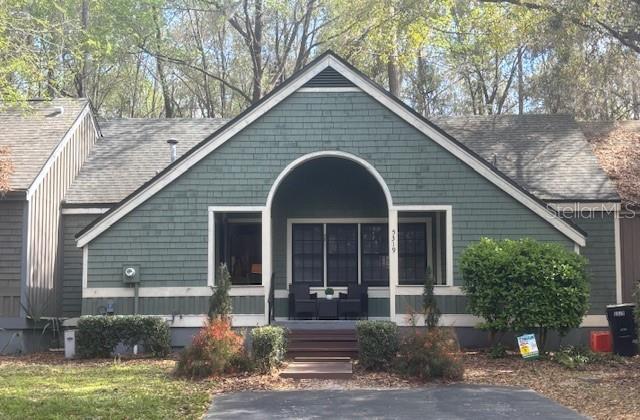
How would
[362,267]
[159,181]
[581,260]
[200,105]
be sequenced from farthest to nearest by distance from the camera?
[200,105], [362,267], [159,181], [581,260]

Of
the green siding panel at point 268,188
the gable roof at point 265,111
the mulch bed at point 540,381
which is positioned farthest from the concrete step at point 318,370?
the gable roof at point 265,111

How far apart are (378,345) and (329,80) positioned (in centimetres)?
568

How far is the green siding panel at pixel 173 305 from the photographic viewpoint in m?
13.5

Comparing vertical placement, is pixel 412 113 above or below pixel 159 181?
above

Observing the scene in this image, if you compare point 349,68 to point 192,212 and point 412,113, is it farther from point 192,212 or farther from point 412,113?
point 192,212

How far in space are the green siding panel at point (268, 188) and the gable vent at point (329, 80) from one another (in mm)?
636

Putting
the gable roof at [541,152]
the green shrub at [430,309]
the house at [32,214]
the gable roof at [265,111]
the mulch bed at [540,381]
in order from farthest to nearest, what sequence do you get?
the gable roof at [541,152] → the house at [32,214] → the gable roof at [265,111] → the green shrub at [430,309] → the mulch bed at [540,381]

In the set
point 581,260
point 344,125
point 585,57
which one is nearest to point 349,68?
point 344,125

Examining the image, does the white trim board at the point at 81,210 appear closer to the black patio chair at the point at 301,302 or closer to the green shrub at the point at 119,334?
the green shrub at the point at 119,334

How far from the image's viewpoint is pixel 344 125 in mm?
13773

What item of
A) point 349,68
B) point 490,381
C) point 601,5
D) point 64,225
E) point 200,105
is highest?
point 200,105

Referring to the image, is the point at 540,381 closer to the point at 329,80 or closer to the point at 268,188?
the point at 268,188

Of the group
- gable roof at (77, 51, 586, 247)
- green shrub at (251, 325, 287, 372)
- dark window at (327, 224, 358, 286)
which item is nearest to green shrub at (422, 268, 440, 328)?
green shrub at (251, 325, 287, 372)

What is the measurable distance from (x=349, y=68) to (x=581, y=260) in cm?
586
